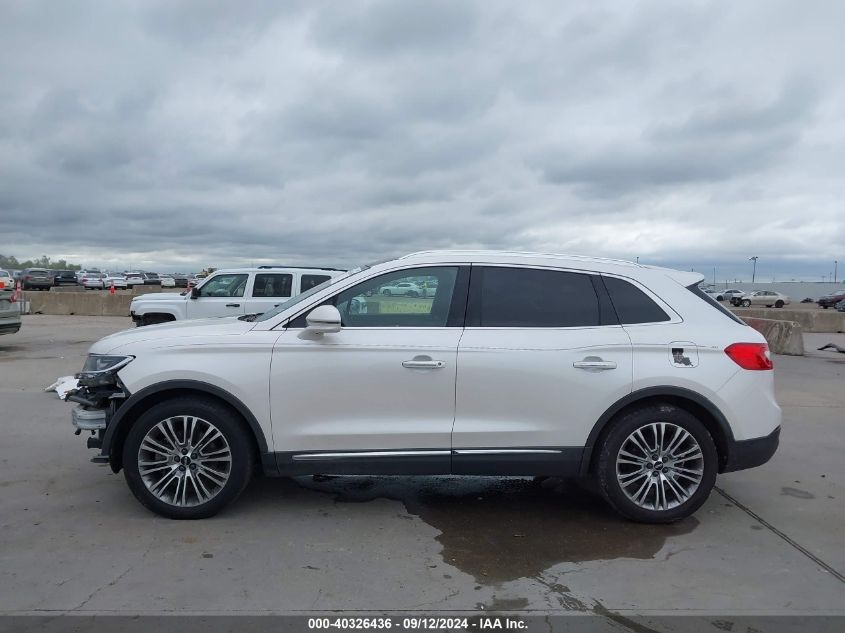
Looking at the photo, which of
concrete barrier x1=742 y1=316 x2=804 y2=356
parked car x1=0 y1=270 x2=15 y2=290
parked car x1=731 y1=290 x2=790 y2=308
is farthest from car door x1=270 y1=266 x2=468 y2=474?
parked car x1=731 y1=290 x2=790 y2=308

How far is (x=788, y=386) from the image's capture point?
10734mm

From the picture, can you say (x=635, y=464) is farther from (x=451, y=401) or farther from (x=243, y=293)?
(x=243, y=293)

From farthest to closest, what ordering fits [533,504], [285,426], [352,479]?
[352,479], [533,504], [285,426]

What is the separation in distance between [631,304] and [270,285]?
30.1 feet

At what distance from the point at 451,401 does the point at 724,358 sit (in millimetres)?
1899

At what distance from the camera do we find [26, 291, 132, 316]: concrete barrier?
1047 inches

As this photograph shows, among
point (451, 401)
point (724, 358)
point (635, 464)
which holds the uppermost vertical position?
point (724, 358)

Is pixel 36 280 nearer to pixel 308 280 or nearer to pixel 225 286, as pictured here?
pixel 225 286

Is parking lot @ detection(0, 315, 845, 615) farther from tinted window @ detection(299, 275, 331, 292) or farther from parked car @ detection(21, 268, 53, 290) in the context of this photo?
parked car @ detection(21, 268, 53, 290)

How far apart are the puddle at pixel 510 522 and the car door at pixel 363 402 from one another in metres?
0.53

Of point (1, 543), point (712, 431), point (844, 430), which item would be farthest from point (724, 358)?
A: point (1, 543)

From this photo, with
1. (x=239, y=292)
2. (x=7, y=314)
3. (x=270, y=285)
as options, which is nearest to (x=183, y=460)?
(x=270, y=285)

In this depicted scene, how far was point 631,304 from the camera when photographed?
4.94 meters

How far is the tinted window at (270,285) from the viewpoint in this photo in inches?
512
